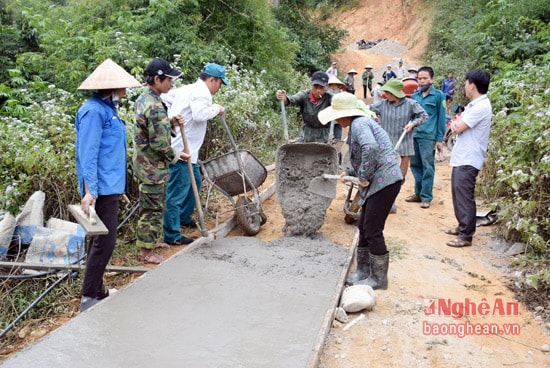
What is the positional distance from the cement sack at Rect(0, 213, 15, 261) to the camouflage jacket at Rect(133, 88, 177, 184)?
1274 mm

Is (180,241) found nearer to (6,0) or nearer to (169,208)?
(169,208)

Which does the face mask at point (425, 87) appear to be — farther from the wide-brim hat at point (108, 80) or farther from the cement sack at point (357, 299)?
the wide-brim hat at point (108, 80)

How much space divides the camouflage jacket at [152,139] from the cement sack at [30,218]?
107cm

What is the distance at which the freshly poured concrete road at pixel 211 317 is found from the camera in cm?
280

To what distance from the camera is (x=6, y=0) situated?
1195 cm

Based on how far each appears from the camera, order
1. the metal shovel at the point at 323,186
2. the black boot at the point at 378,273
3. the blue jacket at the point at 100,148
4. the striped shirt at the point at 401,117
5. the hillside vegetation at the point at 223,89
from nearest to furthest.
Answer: the blue jacket at the point at 100,148, the black boot at the point at 378,273, the hillside vegetation at the point at 223,89, the metal shovel at the point at 323,186, the striped shirt at the point at 401,117

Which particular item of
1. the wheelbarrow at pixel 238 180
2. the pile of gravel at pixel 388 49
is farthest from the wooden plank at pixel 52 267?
the pile of gravel at pixel 388 49

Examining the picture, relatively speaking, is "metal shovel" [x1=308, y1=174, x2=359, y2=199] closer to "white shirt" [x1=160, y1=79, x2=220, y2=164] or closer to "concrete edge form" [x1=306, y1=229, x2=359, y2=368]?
"concrete edge form" [x1=306, y1=229, x2=359, y2=368]

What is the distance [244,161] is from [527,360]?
3360mm

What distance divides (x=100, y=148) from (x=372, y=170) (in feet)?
7.03

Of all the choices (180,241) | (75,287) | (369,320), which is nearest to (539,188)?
(369,320)

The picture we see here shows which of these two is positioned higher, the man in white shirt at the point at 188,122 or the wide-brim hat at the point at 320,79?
the wide-brim hat at the point at 320,79

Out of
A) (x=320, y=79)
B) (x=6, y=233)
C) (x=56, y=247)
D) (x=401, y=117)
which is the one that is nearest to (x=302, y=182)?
(x=320, y=79)

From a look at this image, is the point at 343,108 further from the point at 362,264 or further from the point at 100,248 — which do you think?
the point at 100,248
